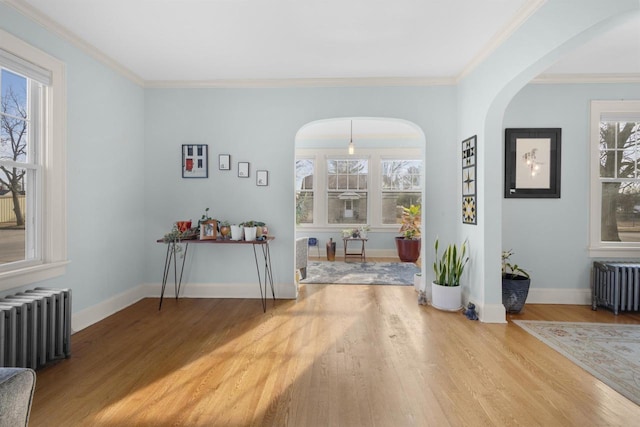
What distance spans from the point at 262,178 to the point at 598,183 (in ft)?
13.5

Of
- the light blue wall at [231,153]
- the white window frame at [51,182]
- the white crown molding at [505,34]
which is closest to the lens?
the white crown molding at [505,34]

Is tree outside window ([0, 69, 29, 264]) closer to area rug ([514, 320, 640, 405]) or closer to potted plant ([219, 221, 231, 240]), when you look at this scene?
potted plant ([219, 221, 231, 240])

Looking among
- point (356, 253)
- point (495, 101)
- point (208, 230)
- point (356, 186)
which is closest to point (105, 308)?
point (208, 230)

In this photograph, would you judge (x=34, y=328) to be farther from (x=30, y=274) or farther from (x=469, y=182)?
(x=469, y=182)

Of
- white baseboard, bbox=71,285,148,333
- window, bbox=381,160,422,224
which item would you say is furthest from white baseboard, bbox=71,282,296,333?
window, bbox=381,160,422,224

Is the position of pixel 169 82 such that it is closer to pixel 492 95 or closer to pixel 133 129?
pixel 133 129

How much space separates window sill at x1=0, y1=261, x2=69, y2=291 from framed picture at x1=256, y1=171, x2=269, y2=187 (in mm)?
2152

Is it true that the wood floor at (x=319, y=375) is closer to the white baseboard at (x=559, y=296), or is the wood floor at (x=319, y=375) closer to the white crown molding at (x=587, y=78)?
the white baseboard at (x=559, y=296)

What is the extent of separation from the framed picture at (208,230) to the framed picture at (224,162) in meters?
0.75

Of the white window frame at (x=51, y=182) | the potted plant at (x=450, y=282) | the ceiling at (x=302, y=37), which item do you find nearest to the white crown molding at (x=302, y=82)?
the ceiling at (x=302, y=37)

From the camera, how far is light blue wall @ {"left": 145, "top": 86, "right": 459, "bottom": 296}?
4.18m

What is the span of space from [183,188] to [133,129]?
915 millimetres

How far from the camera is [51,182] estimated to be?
2.81m

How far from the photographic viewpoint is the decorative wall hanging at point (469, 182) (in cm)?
359
